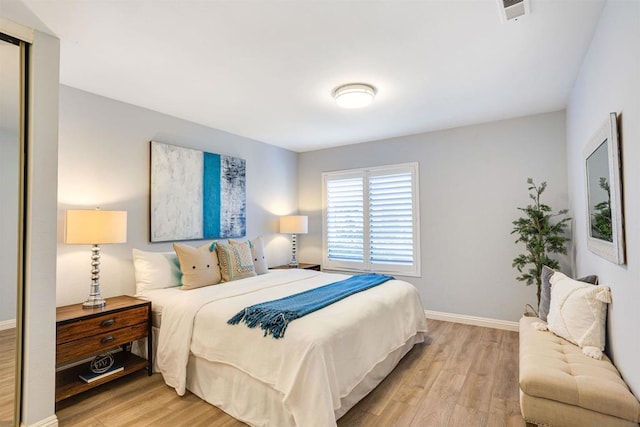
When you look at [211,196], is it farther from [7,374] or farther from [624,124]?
[624,124]

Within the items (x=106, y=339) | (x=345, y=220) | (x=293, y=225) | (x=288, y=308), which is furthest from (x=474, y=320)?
(x=106, y=339)

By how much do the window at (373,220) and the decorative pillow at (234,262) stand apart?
185cm

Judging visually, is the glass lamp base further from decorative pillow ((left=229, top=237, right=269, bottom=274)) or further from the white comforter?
decorative pillow ((left=229, top=237, right=269, bottom=274))

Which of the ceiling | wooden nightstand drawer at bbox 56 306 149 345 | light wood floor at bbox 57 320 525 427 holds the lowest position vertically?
light wood floor at bbox 57 320 525 427

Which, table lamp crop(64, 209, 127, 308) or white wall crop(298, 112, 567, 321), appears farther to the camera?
white wall crop(298, 112, 567, 321)

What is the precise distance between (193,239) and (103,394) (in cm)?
174

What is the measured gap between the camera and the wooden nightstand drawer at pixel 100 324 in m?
2.31

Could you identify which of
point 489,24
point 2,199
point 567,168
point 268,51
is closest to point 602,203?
point 489,24

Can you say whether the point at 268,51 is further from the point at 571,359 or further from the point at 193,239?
the point at 571,359

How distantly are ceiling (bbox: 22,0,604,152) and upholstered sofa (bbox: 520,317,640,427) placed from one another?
2.05 meters

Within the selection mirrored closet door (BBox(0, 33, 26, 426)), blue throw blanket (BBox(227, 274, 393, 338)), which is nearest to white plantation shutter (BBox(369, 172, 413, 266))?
blue throw blanket (BBox(227, 274, 393, 338))

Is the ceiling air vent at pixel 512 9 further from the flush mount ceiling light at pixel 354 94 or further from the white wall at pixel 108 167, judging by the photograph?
the white wall at pixel 108 167

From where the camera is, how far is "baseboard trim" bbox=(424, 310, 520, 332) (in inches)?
154

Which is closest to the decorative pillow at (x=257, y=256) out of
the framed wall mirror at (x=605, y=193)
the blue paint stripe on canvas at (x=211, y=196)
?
the blue paint stripe on canvas at (x=211, y=196)
